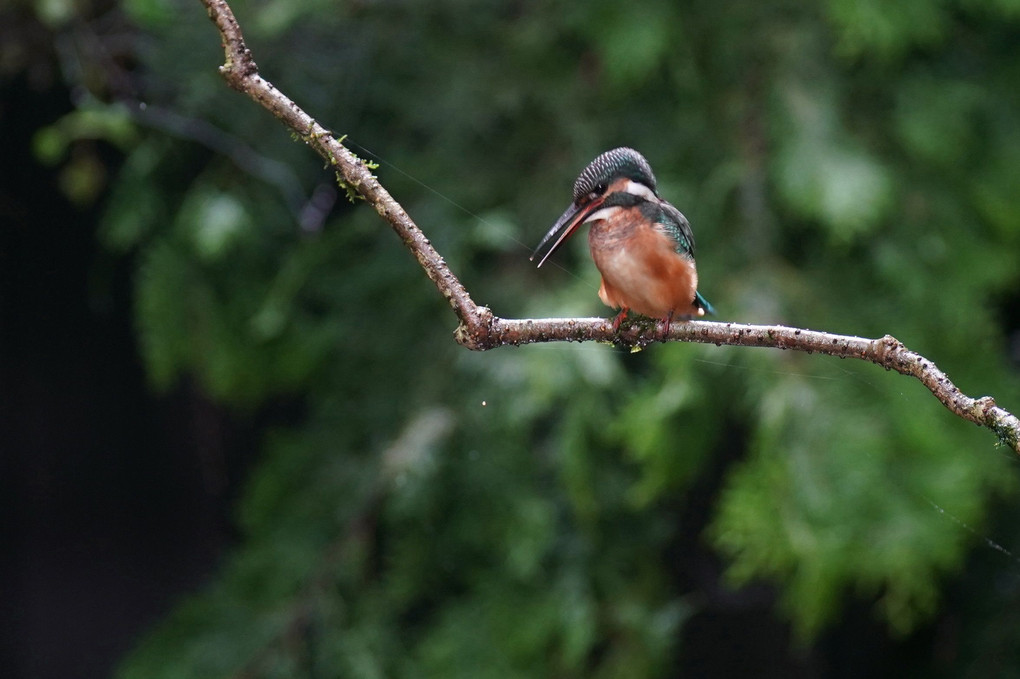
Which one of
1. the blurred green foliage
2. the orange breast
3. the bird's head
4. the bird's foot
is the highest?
the blurred green foliage

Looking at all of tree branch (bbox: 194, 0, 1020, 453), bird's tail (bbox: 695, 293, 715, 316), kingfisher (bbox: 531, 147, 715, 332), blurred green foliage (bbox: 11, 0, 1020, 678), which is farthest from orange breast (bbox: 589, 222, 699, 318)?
blurred green foliage (bbox: 11, 0, 1020, 678)

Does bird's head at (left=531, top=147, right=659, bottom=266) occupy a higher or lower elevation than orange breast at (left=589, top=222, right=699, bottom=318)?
higher

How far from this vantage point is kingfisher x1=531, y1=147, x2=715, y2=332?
1.24m

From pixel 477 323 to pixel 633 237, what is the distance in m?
0.41

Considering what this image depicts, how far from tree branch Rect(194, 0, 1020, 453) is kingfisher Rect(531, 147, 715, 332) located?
25cm

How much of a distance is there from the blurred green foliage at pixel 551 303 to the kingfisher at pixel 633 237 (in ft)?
2.02

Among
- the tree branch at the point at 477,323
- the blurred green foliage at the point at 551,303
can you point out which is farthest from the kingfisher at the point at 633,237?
the blurred green foliage at the point at 551,303

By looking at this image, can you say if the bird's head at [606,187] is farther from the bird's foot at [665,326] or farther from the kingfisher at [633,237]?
the bird's foot at [665,326]

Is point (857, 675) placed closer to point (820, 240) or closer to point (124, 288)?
point (820, 240)

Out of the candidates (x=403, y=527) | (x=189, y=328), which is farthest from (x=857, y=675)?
(x=189, y=328)

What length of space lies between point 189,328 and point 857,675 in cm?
204

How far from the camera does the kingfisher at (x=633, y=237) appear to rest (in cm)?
124

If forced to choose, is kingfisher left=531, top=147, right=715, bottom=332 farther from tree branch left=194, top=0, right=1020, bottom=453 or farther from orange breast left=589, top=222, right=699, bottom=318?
tree branch left=194, top=0, right=1020, bottom=453

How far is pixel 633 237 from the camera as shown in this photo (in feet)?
4.21
